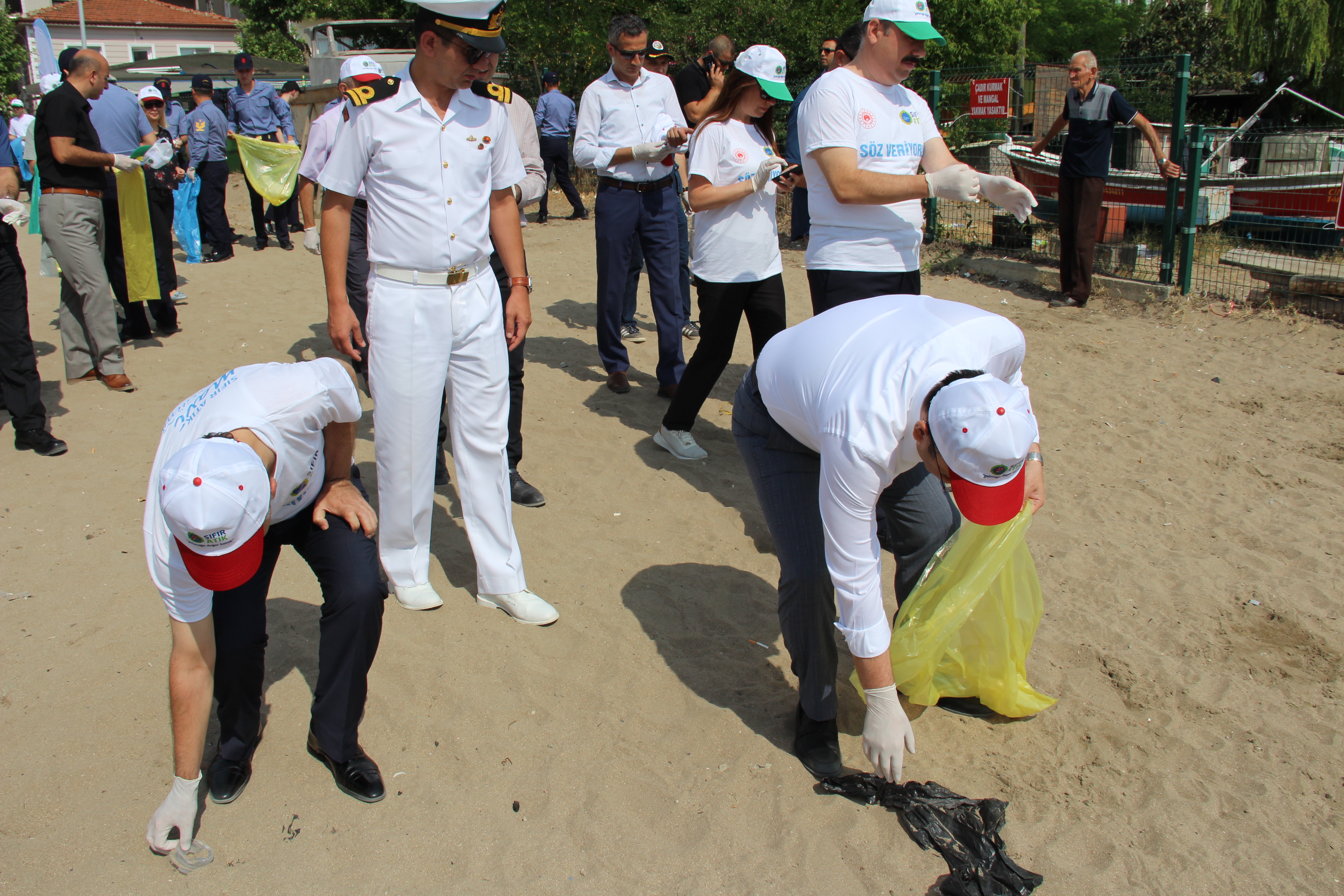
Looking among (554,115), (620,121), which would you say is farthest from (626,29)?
(554,115)

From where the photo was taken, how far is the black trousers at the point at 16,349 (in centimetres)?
477

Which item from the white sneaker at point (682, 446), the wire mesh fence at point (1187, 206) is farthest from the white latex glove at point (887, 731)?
the wire mesh fence at point (1187, 206)

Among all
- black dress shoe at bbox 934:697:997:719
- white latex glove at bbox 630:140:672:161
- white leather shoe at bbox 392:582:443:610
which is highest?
white latex glove at bbox 630:140:672:161

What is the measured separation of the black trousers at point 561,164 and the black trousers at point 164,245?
4.98 m

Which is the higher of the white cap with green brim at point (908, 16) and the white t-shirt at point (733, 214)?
the white cap with green brim at point (908, 16)

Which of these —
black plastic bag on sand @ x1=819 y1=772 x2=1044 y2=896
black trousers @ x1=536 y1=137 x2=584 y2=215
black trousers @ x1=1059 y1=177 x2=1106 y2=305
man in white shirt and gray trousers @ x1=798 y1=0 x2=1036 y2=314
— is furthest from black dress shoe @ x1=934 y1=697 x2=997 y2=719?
black trousers @ x1=536 y1=137 x2=584 y2=215

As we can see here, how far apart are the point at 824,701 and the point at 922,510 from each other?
2.08 ft

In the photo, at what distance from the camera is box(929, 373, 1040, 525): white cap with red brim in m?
1.90

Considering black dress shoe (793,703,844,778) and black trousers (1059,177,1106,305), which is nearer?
black dress shoe (793,703,844,778)

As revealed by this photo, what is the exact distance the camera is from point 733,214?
14.8ft

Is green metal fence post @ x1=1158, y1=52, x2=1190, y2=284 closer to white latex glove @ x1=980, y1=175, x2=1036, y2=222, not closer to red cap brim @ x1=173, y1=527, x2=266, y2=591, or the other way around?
white latex glove @ x1=980, y1=175, x2=1036, y2=222

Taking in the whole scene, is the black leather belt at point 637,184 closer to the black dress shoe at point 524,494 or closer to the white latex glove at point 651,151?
the white latex glove at point 651,151

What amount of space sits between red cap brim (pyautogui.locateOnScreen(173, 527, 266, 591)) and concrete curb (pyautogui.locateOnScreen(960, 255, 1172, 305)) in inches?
290

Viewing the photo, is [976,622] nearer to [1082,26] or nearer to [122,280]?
[122,280]
